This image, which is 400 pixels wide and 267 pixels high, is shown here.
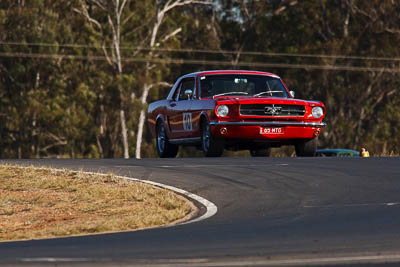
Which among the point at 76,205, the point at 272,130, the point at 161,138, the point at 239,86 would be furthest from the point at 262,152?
the point at 76,205

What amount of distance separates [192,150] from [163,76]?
16.3ft

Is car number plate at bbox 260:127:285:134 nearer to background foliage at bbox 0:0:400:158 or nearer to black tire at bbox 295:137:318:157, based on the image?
black tire at bbox 295:137:318:157

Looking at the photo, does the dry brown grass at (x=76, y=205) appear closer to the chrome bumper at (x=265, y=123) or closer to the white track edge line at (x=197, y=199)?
the white track edge line at (x=197, y=199)

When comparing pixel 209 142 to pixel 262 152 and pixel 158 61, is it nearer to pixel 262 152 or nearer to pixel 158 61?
pixel 262 152

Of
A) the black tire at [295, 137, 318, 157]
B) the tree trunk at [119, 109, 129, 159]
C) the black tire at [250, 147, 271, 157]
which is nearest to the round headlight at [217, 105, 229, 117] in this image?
the black tire at [295, 137, 318, 157]

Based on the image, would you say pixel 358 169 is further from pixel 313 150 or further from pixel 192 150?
pixel 192 150

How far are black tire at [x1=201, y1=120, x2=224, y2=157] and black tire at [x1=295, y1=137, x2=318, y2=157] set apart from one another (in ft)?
5.57

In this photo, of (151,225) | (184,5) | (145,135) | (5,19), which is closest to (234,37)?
(184,5)

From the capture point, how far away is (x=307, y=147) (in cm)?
1811

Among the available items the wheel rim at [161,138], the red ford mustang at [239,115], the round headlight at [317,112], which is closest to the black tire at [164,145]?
the wheel rim at [161,138]

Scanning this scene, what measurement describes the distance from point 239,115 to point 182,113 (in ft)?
5.96

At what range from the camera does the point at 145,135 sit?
59906mm

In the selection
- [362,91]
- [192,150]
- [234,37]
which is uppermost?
[234,37]

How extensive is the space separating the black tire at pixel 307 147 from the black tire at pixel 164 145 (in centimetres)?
275
